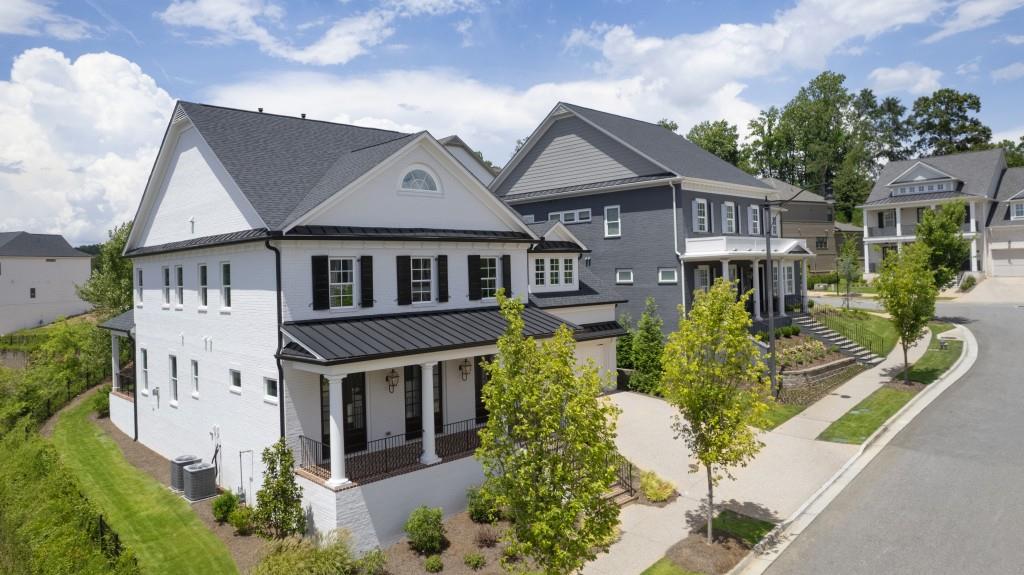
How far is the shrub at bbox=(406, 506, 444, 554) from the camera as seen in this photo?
14.7m

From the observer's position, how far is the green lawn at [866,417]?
20734 millimetres

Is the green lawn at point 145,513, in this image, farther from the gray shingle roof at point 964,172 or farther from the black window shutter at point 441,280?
the gray shingle roof at point 964,172

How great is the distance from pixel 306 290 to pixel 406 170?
192 inches

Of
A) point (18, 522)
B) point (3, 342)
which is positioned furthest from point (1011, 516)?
point (3, 342)

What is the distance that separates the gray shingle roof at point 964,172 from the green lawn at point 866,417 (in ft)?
131

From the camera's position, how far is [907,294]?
25625 millimetres

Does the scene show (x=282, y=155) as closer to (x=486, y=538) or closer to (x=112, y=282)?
(x=486, y=538)

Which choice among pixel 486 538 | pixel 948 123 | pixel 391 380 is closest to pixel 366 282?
pixel 391 380

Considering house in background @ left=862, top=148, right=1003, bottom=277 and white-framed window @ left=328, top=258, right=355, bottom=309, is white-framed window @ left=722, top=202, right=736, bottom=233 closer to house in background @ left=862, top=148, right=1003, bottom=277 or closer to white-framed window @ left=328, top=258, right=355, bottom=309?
white-framed window @ left=328, top=258, right=355, bottom=309

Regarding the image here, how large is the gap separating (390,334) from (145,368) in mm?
13868

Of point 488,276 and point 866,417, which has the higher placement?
point 488,276

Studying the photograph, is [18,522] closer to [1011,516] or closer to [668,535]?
[668,535]

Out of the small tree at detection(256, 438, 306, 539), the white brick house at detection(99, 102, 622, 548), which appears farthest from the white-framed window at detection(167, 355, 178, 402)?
the small tree at detection(256, 438, 306, 539)

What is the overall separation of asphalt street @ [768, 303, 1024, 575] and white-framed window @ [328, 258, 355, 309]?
12427 millimetres
